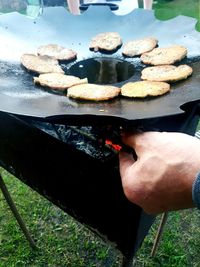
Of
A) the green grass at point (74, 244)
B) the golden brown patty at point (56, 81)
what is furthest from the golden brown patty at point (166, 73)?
the green grass at point (74, 244)

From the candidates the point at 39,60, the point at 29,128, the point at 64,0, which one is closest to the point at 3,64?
the point at 39,60

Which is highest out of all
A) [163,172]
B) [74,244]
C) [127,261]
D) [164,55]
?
[163,172]

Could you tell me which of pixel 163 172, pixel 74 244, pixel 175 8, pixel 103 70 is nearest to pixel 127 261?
pixel 163 172

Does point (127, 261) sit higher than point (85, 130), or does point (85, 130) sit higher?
point (85, 130)

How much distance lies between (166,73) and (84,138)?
50 cm

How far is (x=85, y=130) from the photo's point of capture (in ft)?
5.01

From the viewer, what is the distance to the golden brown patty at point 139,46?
1.84 meters

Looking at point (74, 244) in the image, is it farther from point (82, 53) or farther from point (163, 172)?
point (163, 172)

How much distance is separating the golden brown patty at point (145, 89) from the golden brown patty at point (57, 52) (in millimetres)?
581

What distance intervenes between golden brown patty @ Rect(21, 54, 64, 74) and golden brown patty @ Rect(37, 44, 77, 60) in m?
0.05

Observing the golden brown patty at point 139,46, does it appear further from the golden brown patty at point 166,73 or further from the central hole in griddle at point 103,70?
the golden brown patty at point 166,73

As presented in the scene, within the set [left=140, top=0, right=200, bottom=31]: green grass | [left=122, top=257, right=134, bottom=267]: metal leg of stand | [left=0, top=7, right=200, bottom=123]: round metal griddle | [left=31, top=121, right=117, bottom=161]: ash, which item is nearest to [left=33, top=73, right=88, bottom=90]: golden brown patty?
[left=0, top=7, right=200, bottom=123]: round metal griddle

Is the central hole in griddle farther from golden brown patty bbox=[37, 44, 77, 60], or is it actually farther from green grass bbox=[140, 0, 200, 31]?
green grass bbox=[140, 0, 200, 31]

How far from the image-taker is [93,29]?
222cm
